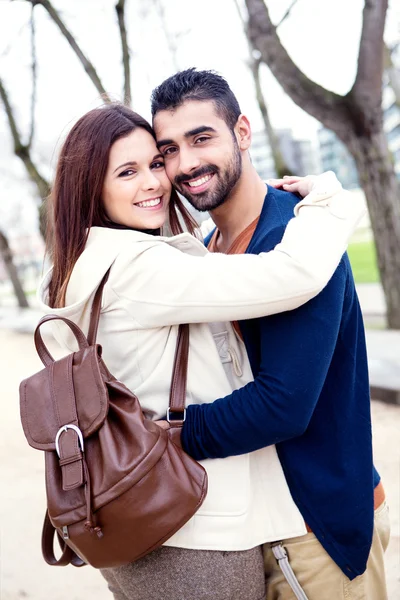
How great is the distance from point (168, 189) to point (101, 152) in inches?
11.4

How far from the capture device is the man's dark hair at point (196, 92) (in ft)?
6.82

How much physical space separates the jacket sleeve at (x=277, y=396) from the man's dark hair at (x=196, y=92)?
32.9 inches

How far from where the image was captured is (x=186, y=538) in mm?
1664

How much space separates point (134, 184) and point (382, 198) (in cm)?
574

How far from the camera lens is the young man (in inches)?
64.9

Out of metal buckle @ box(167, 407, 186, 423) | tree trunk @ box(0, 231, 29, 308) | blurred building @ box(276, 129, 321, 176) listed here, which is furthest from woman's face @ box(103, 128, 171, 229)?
blurred building @ box(276, 129, 321, 176)

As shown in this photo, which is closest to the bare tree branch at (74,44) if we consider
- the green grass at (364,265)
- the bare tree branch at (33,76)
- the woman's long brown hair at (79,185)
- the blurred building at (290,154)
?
the bare tree branch at (33,76)

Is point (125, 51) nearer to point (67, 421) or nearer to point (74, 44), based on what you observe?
point (74, 44)

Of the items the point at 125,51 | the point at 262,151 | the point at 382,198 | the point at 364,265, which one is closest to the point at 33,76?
the point at 125,51

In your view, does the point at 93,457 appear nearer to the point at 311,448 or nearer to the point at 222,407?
the point at 222,407

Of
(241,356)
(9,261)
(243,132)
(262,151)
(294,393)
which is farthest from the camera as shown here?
(262,151)

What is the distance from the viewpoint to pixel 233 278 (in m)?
1.65

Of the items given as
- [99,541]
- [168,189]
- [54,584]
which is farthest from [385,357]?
[99,541]

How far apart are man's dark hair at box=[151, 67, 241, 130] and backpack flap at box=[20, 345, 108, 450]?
960 millimetres
